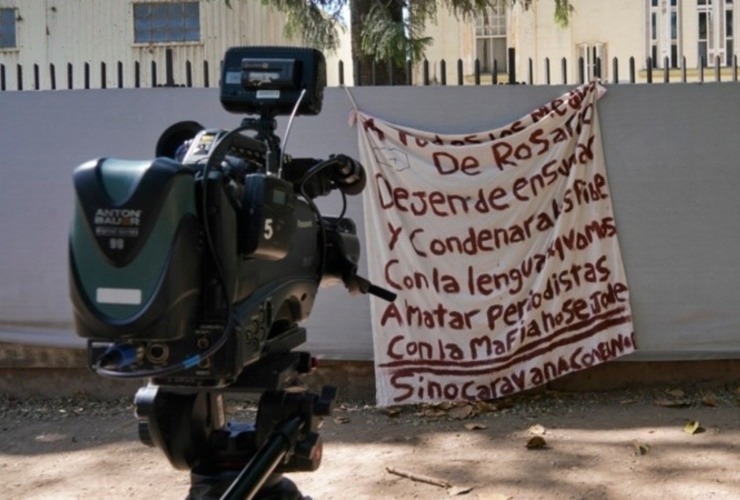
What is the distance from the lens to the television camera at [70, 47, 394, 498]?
199 cm

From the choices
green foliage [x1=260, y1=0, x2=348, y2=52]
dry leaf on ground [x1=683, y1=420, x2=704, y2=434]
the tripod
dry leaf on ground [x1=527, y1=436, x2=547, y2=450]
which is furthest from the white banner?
the tripod

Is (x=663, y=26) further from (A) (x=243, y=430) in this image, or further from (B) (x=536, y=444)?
(A) (x=243, y=430)

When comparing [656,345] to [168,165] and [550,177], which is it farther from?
[168,165]

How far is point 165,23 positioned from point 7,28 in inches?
117

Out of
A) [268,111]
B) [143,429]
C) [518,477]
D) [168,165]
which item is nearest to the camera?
[168,165]

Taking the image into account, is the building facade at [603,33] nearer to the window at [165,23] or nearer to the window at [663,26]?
the window at [663,26]

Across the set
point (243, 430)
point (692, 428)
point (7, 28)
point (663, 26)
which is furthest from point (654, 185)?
point (7, 28)

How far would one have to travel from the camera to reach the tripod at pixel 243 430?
2.39 m

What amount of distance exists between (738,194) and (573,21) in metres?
13.1

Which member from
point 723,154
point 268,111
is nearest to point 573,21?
point 723,154

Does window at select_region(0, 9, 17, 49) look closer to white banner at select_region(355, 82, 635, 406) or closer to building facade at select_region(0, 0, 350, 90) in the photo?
building facade at select_region(0, 0, 350, 90)

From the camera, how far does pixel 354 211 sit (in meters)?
6.33

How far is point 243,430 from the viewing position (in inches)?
101

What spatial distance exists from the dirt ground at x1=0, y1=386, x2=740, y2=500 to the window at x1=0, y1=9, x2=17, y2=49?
41.6 ft
